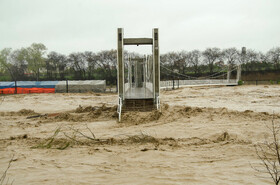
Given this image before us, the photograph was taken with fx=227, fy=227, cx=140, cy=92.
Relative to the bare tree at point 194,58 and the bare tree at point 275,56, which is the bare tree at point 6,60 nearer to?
the bare tree at point 194,58

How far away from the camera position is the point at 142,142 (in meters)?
5.08

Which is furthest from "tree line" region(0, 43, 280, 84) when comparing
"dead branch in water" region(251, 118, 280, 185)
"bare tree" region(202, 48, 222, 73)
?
"dead branch in water" region(251, 118, 280, 185)

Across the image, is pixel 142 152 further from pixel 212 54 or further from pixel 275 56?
pixel 275 56

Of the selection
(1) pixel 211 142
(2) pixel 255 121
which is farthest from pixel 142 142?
(2) pixel 255 121

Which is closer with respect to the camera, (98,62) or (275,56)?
(275,56)

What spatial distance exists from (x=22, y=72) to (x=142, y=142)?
48804mm

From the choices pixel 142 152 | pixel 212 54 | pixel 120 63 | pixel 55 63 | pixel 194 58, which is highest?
pixel 212 54

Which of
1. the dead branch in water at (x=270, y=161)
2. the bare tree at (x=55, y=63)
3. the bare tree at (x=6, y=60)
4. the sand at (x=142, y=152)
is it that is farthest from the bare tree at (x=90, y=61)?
the dead branch in water at (x=270, y=161)

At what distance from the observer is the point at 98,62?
47094 millimetres

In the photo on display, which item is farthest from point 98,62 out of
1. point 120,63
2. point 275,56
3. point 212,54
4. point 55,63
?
point 120,63

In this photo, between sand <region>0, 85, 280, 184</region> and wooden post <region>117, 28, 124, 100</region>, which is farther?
wooden post <region>117, 28, 124, 100</region>

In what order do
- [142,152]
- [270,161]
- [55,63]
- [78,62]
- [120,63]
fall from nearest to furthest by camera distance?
[270,161] < [142,152] < [120,63] < [78,62] < [55,63]

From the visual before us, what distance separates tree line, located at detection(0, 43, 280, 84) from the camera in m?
44.7

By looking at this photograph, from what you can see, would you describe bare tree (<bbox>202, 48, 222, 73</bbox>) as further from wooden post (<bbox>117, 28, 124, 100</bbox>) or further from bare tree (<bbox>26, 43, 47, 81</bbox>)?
wooden post (<bbox>117, 28, 124, 100</bbox>)
